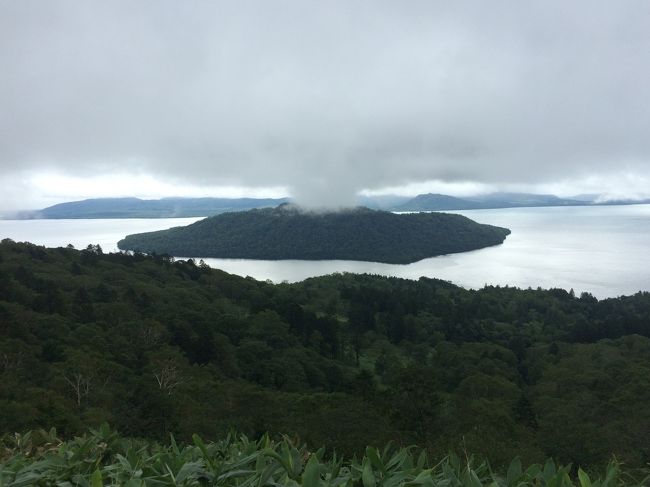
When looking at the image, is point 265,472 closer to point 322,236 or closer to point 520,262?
point 520,262

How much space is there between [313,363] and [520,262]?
8311 centimetres

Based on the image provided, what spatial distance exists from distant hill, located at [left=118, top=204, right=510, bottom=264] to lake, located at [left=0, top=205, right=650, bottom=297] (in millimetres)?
5422

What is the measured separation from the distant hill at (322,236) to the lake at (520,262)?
542 cm

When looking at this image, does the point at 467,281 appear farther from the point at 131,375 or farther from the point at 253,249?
the point at 131,375

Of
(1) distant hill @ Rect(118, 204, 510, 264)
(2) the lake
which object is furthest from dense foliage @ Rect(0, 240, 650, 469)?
(1) distant hill @ Rect(118, 204, 510, 264)

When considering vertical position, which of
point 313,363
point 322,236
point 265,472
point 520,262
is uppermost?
point 265,472

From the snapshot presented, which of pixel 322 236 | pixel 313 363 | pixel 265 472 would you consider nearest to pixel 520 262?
pixel 322 236

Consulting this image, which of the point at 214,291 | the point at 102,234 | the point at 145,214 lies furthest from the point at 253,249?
the point at 145,214

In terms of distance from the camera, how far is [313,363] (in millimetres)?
33281

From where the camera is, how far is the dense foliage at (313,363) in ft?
48.9

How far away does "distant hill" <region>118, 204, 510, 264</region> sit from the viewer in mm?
118500

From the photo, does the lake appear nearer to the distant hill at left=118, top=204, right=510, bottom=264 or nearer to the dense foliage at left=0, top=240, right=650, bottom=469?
the distant hill at left=118, top=204, right=510, bottom=264

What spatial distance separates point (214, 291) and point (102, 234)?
87936 millimetres

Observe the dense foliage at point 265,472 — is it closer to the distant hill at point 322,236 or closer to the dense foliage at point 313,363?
the dense foliage at point 313,363
